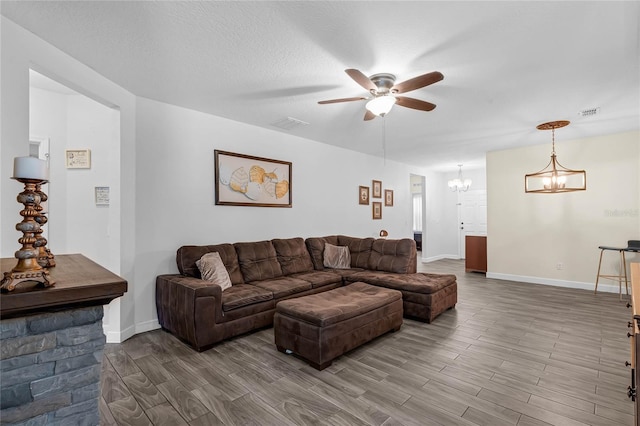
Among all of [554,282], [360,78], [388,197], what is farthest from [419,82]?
[554,282]

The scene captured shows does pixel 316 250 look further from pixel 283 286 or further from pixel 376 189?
pixel 376 189

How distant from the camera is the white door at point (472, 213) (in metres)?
8.45

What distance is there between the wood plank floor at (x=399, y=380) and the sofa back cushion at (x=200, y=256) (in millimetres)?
749

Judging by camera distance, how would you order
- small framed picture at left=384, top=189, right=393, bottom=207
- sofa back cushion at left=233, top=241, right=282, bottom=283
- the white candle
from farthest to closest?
small framed picture at left=384, top=189, right=393, bottom=207 → sofa back cushion at left=233, top=241, right=282, bottom=283 → the white candle

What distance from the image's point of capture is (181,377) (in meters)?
2.41

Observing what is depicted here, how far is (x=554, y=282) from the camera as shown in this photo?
18.1 feet

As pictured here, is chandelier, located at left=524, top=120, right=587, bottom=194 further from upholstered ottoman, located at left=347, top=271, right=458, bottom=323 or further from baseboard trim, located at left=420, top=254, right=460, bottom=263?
baseboard trim, located at left=420, top=254, right=460, bottom=263

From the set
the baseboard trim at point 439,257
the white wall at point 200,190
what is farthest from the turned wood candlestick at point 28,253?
the baseboard trim at point 439,257

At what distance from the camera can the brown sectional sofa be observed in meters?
2.93

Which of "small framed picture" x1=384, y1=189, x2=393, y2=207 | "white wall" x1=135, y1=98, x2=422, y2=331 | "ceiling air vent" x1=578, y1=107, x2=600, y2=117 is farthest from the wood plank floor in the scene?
"small framed picture" x1=384, y1=189, x2=393, y2=207

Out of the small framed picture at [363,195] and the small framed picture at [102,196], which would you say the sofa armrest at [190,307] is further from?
the small framed picture at [363,195]

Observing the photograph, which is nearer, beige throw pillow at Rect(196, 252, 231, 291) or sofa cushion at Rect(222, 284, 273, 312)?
sofa cushion at Rect(222, 284, 273, 312)

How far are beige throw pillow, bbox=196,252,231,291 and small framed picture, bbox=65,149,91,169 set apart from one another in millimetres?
1695

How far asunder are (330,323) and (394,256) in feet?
7.66
